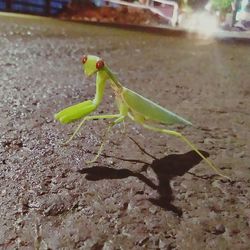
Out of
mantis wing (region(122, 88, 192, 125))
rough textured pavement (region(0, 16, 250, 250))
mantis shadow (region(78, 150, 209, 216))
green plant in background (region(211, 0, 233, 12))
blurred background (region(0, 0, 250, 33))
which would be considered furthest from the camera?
green plant in background (region(211, 0, 233, 12))

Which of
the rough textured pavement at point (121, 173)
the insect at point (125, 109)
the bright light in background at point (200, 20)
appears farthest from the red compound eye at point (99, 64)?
the bright light in background at point (200, 20)

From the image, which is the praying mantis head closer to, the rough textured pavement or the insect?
the insect

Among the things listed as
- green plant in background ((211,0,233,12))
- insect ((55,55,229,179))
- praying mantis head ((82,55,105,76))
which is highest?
green plant in background ((211,0,233,12))

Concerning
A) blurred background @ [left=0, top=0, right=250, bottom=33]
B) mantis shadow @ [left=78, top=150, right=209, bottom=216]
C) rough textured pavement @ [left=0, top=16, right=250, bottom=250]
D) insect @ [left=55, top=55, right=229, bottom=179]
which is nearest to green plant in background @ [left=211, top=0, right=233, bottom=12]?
blurred background @ [left=0, top=0, right=250, bottom=33]

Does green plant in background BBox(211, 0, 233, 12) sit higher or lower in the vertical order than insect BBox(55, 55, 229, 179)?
higher

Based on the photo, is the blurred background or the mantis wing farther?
the blurred background

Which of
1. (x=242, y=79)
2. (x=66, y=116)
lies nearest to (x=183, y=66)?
(x=242, y=79)

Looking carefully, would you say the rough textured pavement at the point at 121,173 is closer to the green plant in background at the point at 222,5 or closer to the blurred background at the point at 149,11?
the blurred background at the point at 149,11
